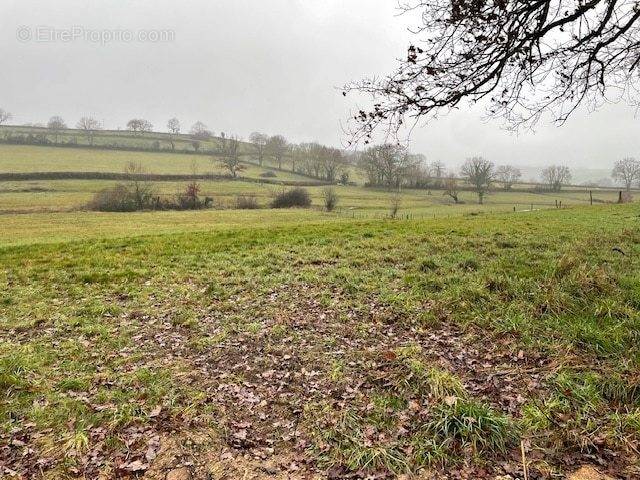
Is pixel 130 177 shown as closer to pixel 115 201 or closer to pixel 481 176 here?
pixel 115 201

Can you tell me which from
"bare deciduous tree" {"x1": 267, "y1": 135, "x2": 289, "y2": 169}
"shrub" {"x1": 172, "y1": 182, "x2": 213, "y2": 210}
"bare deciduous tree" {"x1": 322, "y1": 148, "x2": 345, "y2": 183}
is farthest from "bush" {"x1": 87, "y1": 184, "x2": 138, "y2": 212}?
"bare deciduous tree" {"x1": 267, "y1": 135, "x2": 289, "y2": 169}

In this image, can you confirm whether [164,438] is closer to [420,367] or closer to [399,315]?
[420,367]

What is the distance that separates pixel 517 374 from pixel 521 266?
5.28 meters

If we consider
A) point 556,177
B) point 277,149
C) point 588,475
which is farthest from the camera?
point 277,149

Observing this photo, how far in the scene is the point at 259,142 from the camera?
131750 millimetres

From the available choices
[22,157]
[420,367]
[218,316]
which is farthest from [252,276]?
[22,157]

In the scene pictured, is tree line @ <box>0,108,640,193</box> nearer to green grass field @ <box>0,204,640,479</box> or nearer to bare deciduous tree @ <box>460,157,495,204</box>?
bare deciduous tree @ <box>460,157,495,204</box>

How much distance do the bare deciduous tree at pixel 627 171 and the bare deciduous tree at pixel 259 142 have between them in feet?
352

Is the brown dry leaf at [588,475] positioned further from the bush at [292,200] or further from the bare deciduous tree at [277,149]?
the bare deciduous tree at [277,149]

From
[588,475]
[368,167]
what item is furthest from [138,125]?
[588,475]

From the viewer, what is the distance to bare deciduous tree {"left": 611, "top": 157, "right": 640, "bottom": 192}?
4468 inches

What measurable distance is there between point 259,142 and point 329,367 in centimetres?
13181

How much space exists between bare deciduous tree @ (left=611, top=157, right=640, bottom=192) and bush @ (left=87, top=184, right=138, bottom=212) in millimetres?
128349

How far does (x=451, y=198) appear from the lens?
82312mm
